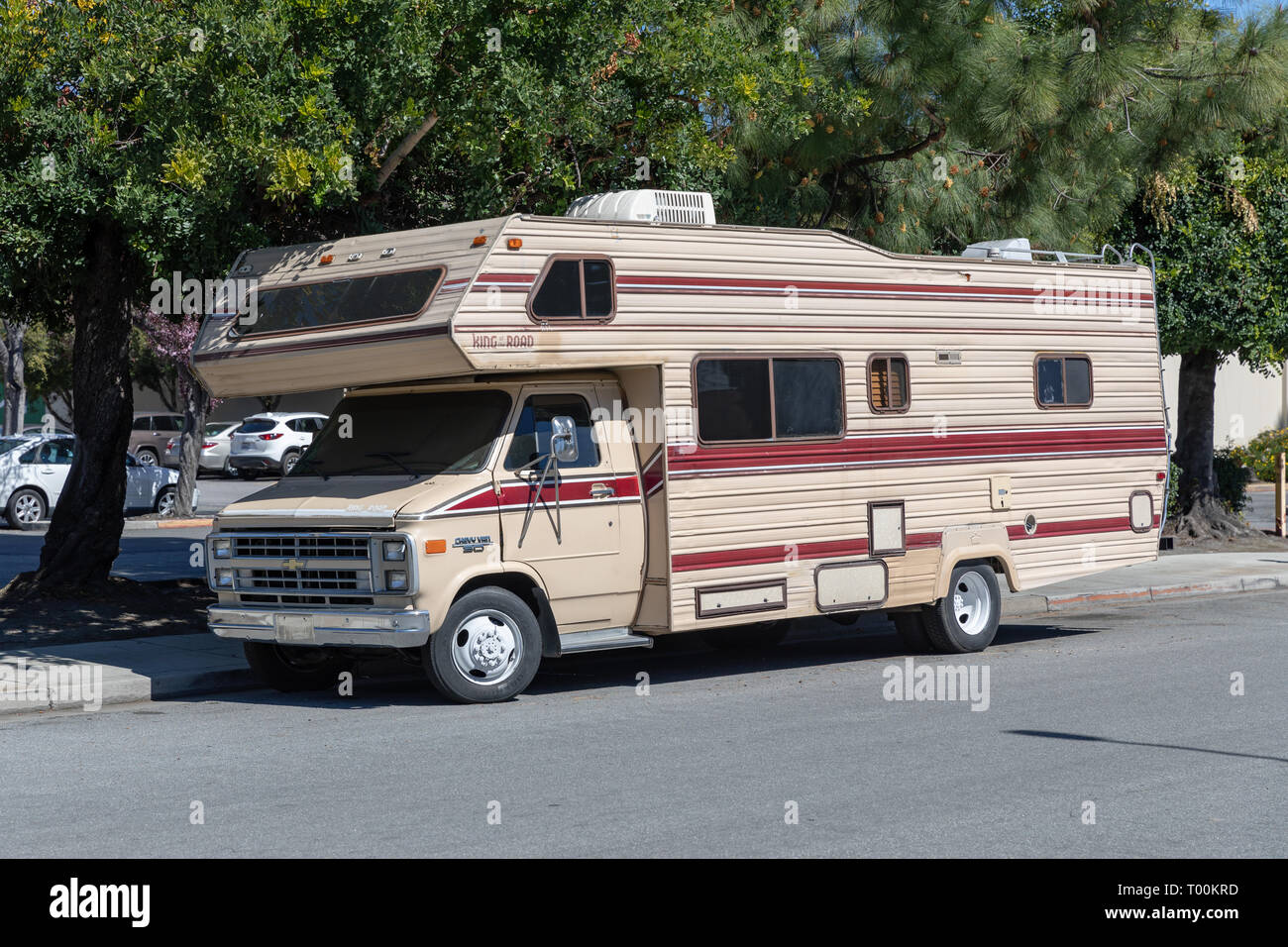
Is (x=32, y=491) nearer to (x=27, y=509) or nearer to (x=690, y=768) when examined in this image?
(x=27, y=509)

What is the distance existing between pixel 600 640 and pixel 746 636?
10.4ft

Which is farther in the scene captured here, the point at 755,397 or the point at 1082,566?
the point at 1082,566

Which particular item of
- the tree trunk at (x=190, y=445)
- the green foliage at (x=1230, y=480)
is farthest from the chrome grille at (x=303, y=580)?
the tree trunk at (x=190, y=445)

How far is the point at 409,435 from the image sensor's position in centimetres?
1105

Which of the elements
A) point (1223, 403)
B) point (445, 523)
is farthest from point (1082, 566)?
point (1223, 403)

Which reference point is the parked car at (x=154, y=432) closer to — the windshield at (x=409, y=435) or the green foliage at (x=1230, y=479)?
the green foliage at (x=1230, y=479)

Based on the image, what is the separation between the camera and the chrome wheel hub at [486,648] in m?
10.5

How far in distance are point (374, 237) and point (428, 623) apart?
2.88m

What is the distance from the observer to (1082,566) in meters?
13.9

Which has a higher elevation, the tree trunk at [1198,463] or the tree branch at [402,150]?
the tree branch at [402,150]

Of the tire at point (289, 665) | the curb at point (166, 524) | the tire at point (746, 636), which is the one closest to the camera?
the tire at point (289, 665)

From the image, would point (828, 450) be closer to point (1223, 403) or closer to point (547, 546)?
point (547, 546)

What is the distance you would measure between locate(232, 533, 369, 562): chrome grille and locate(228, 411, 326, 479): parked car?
27.3 m

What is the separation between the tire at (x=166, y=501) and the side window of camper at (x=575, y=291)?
64.7 feet
